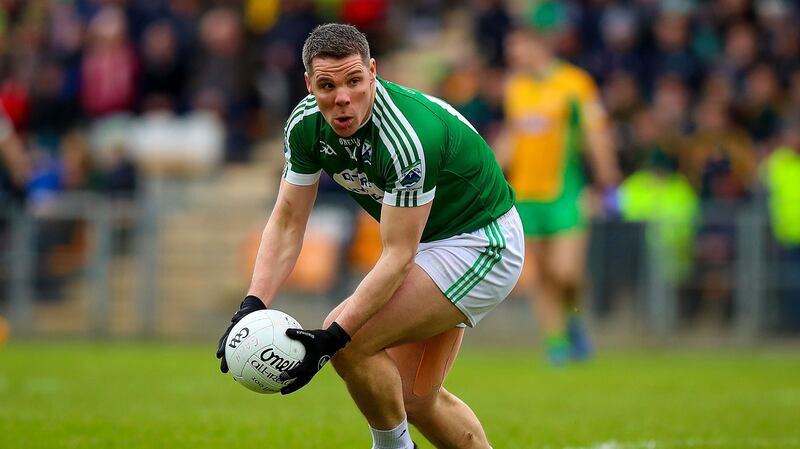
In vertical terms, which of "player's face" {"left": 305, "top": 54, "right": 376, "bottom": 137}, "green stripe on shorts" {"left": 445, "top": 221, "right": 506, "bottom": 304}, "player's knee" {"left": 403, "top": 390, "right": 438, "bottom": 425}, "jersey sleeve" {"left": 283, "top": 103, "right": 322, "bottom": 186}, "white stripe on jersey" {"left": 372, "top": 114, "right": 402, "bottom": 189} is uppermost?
"player's face" {"left": 305, "top": 54, "right": 376, "bottom": 137}

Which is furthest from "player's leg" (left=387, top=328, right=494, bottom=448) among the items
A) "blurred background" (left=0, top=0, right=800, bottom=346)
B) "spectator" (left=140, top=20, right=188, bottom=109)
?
"spectator" (left=140, top=20, right=188, bottom=109)

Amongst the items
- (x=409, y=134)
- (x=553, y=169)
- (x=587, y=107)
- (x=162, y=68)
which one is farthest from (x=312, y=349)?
(x=162, y=68)

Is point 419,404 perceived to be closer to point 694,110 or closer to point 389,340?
point 389,340

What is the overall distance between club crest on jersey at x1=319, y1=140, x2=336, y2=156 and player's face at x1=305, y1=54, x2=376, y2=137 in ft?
0.73

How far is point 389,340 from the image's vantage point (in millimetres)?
6199

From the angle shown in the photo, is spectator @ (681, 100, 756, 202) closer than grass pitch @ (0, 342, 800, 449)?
No

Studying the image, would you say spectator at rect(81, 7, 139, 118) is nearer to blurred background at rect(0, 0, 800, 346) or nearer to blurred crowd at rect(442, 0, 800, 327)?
blurred background at rect(0, 0, 800, 346)

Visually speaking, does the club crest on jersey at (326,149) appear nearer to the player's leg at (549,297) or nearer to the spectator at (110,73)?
the player's leg at (549,297)

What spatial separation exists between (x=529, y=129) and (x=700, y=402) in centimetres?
373

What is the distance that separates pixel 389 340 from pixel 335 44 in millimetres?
1354

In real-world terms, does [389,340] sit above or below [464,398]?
above

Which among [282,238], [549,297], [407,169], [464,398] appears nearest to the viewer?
[407,169]

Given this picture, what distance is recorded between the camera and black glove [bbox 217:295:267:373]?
6.00 m

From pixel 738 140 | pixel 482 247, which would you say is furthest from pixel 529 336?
pixel 482 247
